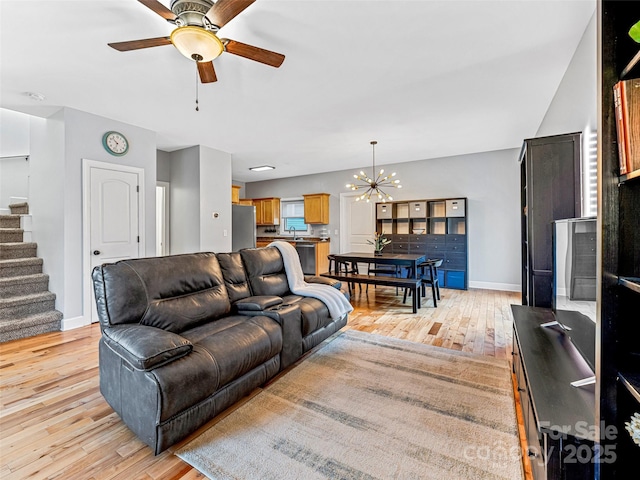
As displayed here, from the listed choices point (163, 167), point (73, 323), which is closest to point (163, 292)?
point (73, 323)

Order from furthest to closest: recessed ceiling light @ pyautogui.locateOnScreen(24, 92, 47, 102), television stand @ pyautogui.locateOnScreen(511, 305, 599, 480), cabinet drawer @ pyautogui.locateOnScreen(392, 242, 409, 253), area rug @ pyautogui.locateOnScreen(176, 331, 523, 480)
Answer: cabinet drawer @ pyautogui.locateOnScreen(392, 242, 409, 253), recessed ceiling light @ pyautogui.locateOnScreen(24, 92, 47, 102), area rug @ pyautogui.locateOnScreen(176, 331, 523, 480), television stand @ pyautogui.locateOnScreen(511, 305, 599, 480)

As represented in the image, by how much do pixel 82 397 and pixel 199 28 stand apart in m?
2.59

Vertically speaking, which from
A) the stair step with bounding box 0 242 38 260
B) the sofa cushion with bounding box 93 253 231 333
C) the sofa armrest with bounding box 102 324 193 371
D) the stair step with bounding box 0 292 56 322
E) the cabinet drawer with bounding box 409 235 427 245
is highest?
the cabinet drawer with bounding box 409 235 427 245

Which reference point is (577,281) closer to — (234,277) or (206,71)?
(234,277)

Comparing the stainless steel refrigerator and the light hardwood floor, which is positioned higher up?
the stainless steel refrigerator

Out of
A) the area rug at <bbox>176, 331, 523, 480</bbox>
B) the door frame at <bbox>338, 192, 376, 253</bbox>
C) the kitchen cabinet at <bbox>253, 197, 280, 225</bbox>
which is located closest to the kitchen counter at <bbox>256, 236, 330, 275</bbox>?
the door frame at <bbox>338, 192, 376, 253</bbox>

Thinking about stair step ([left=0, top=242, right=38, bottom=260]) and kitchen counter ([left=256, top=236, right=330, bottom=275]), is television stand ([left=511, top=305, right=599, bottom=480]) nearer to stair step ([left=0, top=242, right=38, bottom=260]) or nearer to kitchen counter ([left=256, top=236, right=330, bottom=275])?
stair step ([left=0, top=242, right=38, bottom=260])

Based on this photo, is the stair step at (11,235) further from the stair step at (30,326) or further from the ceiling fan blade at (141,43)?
the ceiling fan blade at (141,43)

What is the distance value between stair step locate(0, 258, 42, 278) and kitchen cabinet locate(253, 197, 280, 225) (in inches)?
204

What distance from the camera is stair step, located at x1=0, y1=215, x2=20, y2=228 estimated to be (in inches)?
164

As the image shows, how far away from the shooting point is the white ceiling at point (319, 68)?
2.05m

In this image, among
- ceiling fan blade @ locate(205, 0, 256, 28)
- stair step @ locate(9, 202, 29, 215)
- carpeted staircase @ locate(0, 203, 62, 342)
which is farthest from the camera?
stair step @ locate(9, 202, 29, 215)

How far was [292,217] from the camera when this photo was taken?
848 centimetres

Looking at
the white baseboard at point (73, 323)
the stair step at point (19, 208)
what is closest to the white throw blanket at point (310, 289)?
the white baseboard at point (73, 323)
